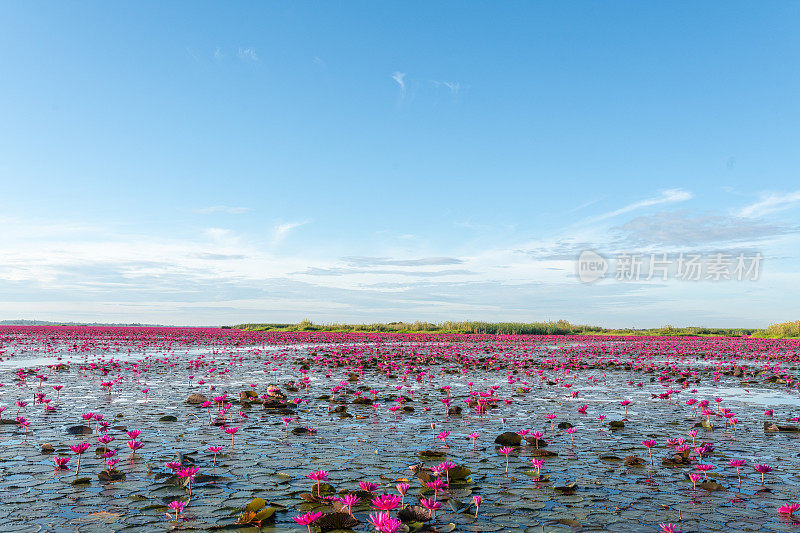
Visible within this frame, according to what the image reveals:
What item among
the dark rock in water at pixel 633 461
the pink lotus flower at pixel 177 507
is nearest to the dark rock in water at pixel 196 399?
the pink lotus flower at pixel 177 507

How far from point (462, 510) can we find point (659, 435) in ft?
16.4

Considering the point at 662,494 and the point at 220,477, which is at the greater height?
the point at 662,494

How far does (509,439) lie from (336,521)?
370cm

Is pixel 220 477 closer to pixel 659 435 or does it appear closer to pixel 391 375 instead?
pixel 659 435

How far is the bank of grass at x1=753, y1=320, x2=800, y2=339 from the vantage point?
5003 cm

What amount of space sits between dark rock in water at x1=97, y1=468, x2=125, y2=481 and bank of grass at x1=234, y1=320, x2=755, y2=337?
48.6 meters

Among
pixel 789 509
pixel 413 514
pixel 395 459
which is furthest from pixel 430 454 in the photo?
pixel 789 509

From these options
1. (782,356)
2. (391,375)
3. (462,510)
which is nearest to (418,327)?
(782,356)

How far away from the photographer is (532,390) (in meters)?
13.9

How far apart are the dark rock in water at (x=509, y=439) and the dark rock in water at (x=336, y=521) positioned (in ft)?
11.7

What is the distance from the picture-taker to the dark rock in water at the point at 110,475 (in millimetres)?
5660

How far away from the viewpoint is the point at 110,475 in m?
5.69

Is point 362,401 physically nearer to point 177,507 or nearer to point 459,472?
point 459,472

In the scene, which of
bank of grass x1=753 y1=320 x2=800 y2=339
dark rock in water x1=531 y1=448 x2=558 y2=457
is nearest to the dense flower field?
dark rock in water x1=531 y1=448 x2=558 y2=457
